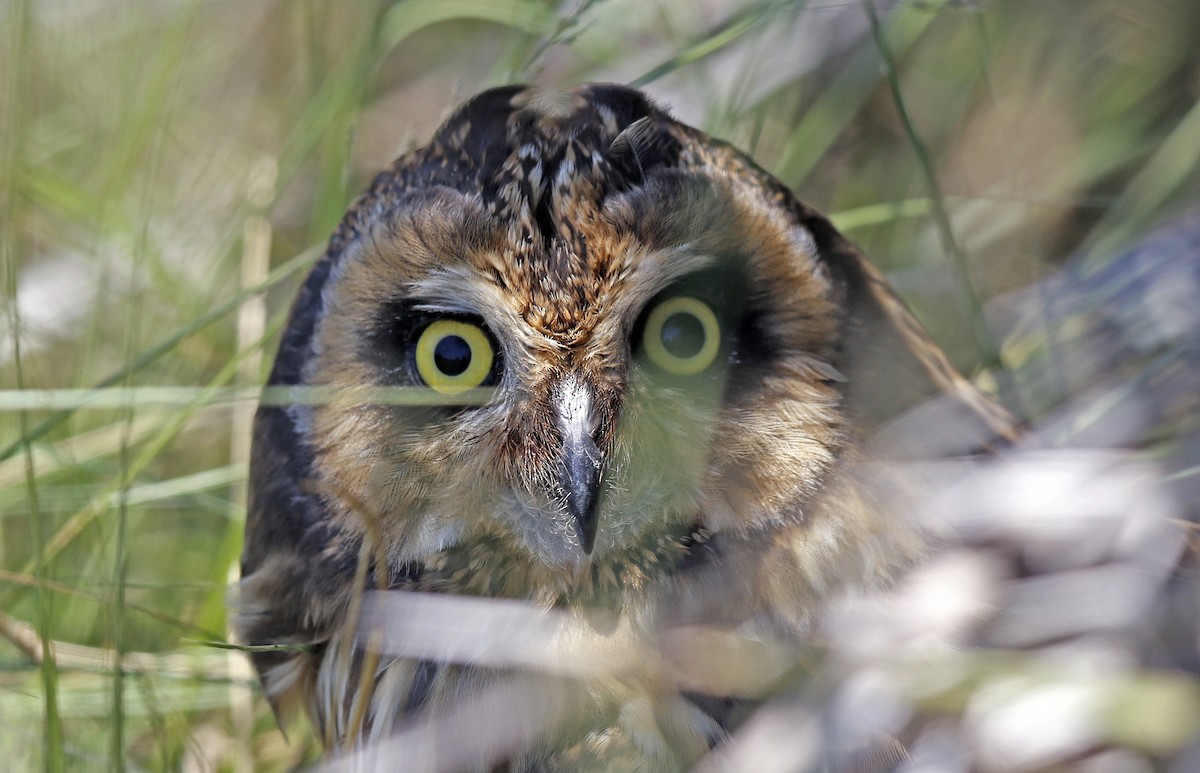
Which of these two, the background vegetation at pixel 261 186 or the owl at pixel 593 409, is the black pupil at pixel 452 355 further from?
the background vegetation at pixel 261 186

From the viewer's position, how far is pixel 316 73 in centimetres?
242

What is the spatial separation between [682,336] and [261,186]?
1578 millimetres

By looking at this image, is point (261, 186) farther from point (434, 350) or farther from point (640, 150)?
point (640, 150)

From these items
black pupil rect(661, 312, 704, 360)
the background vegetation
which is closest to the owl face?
black pupil rect(661, 312, 704, 360)

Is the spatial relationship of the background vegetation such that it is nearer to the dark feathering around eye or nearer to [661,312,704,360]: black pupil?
the dark feathering around eye

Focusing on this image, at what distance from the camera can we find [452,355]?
1.40m

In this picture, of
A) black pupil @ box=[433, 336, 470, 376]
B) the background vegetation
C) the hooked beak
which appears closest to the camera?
the hooked beak

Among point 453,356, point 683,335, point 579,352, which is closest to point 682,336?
point 683,335

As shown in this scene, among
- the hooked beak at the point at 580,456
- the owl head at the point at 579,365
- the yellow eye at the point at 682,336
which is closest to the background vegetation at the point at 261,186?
the owl head at the point at 579,365

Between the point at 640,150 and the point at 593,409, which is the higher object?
the point at 640,150

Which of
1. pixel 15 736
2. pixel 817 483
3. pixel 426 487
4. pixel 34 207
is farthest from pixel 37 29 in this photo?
pixel 817 483

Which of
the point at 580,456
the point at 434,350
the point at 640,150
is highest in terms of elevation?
the point at 640,150

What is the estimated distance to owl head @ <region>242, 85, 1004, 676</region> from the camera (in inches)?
51.1

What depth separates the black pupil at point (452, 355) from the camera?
4.56 ft
